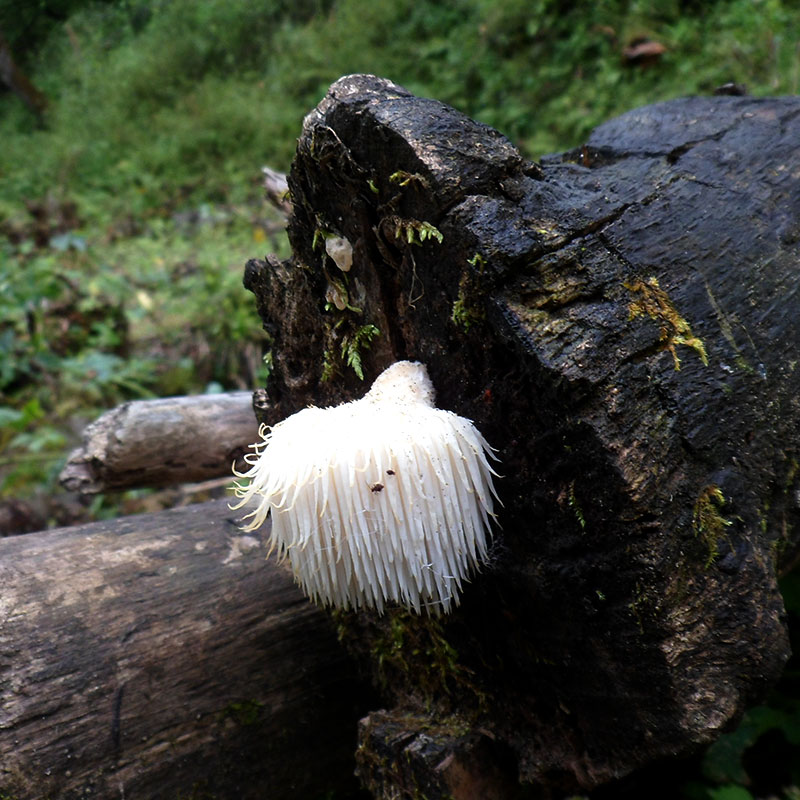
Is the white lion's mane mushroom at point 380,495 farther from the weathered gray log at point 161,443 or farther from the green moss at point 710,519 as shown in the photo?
the weathered gray log at point 161,443

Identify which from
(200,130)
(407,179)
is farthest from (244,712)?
(200,130)

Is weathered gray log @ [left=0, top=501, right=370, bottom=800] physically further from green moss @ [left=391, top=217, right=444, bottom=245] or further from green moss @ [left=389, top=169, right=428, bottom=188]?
green moss @ [left=389, top=169, right=428, bottom=188]

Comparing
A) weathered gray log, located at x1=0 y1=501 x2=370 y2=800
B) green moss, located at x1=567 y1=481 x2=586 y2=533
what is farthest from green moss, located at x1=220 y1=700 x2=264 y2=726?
green moss, located at x1=567 y1=481 x2=586 y2=533

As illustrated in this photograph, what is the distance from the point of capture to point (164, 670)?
1937mm

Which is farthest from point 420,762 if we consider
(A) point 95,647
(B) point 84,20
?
(B) point 84,20

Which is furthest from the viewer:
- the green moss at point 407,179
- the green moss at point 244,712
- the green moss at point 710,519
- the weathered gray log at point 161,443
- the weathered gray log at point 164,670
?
the weathered gray log at point 161,443

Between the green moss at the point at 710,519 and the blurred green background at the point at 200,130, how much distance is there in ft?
3.37

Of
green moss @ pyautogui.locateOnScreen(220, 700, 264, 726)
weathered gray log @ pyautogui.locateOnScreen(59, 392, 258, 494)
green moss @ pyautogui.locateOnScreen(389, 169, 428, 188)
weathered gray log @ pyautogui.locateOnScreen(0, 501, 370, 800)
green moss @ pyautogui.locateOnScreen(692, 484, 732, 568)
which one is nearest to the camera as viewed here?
green moss @ pyautogui.locateOnScreen(692, 484, 732, 568)

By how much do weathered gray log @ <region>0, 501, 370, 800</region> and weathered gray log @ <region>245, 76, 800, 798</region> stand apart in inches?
14.8

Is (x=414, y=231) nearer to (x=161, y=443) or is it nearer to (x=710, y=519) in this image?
(x=710, y=519)

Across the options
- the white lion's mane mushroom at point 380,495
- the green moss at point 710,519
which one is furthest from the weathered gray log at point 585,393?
the white lion's mane mushroom at point 380,495

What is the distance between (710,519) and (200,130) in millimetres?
8748

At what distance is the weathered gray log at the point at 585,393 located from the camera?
138 cm

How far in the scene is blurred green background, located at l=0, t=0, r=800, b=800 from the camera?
16.2 feet
